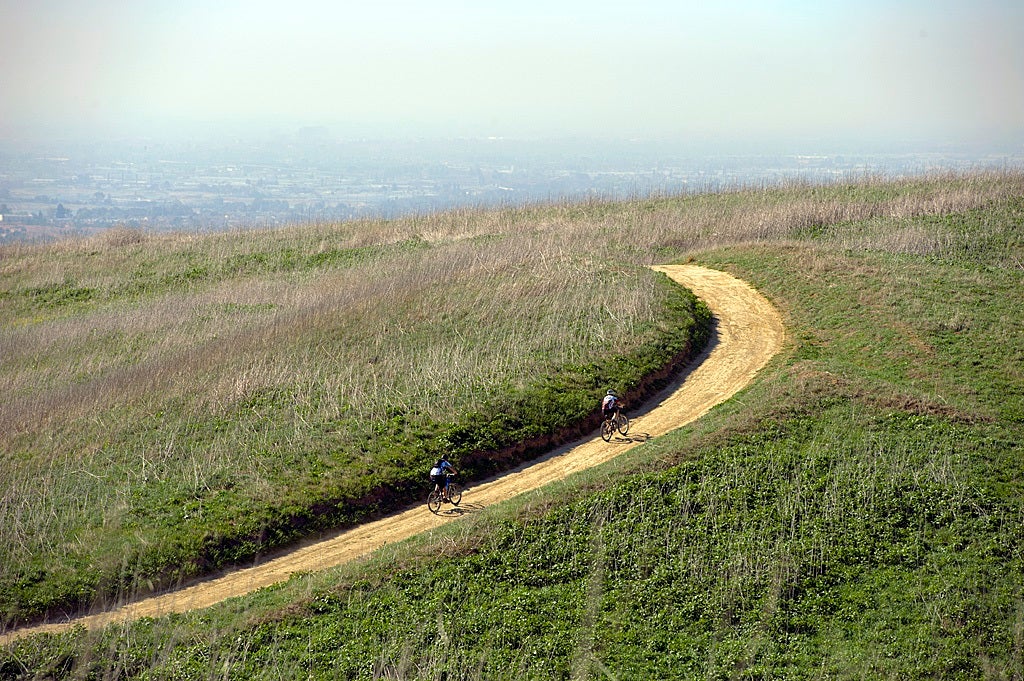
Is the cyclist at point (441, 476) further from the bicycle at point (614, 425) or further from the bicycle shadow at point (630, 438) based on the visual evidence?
the bicycle shadow at point (630, 438)

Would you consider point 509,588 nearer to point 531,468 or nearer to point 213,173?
point 531,468

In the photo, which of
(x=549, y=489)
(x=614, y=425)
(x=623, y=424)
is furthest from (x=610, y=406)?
(x=549, y=489)

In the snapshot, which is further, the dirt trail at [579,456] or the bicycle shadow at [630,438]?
the bicycle shadow at [630,438]

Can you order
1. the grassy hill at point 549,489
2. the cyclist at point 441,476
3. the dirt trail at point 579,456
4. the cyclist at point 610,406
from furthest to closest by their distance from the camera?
the cyclist at point 610,406
the cyclist at point 441,476
the dirt trail at point 579,456
the grassy hill at point 549,489

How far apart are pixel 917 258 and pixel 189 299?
32492 millimetres

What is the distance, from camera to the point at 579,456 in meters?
24.2

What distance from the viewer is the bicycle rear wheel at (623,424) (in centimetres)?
2498

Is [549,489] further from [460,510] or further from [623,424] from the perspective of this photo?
[623,424]

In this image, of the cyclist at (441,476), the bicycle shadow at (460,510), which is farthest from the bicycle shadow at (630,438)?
the cyclist at (441,476)

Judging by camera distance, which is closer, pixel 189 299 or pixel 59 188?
pixel 189 299

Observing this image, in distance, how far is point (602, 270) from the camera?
34750mm

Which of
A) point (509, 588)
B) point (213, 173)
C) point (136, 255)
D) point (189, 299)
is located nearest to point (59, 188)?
point (213, 173)

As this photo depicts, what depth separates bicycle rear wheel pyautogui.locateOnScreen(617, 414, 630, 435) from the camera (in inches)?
984

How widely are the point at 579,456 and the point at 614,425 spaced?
158 centimetres
